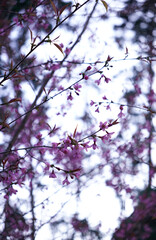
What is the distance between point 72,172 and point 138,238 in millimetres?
3176

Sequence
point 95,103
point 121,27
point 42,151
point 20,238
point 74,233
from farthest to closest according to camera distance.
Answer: point 121,27 → point 74,233 → point 20,238 → point 95,103 → point 42,151

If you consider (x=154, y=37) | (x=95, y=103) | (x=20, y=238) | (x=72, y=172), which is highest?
(x=154, y=37)

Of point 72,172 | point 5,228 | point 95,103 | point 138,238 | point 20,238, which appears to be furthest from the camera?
point 138,238

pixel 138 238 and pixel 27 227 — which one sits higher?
pixel 27 227

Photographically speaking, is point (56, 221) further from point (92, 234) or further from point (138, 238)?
point (138, 238)

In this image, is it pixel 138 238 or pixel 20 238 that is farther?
pixel 138 238

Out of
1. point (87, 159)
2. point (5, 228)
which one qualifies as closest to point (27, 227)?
point (5, 228)

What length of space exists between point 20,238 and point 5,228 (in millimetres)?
634

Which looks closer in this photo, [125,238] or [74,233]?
[125,238]

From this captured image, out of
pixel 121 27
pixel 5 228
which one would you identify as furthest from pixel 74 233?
pixel 121 27

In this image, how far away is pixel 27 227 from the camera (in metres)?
4.12

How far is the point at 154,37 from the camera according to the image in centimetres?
683

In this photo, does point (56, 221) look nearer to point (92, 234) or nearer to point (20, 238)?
point (92, 234)

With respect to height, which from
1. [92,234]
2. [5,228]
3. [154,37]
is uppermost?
[154,37]
